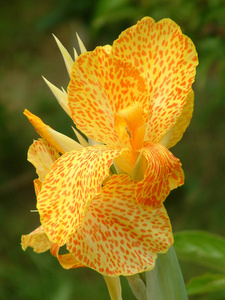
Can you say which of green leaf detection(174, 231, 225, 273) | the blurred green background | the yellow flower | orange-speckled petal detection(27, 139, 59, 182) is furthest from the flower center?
the blurred green background

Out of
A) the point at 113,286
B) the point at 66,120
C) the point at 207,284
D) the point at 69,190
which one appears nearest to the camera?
the point at 69,190

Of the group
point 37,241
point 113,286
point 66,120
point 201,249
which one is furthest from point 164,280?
point 66,120

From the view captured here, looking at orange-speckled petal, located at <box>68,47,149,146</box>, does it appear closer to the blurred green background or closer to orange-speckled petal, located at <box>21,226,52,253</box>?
orange-speckled petal, located at <box>21,226,52,253</box>

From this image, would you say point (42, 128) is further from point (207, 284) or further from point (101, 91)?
point (207, 284)

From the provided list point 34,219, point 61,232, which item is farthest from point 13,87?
point 61,232

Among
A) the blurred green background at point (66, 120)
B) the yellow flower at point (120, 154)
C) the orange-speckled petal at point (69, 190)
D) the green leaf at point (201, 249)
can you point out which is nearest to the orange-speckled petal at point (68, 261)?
the yellow flower at point (120, 154)

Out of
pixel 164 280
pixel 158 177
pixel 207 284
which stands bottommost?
pixel 207 284
